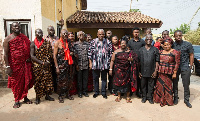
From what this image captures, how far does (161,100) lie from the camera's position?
3832 mm

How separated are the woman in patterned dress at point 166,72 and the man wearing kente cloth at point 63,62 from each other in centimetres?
230

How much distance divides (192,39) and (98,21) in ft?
50.4

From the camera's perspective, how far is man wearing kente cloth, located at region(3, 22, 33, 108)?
3535 millimetres

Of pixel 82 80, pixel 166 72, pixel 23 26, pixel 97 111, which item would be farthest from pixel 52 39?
pixel 166 72

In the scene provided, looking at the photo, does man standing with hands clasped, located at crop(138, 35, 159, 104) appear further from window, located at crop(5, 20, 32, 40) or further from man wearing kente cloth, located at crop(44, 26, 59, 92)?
window, located at crop(5, 20, 32, 40)

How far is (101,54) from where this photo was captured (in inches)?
162

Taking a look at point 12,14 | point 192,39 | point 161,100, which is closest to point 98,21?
point 12,14

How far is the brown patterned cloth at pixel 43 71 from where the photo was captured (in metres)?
3.74

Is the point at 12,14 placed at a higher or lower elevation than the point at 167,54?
higher

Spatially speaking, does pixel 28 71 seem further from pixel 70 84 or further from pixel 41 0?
pixel 41 0

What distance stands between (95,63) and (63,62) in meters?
0.85

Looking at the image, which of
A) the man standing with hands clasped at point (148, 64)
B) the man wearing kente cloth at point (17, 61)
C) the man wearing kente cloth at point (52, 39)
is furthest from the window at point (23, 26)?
the man standing with hands clasped at point (148, 64)

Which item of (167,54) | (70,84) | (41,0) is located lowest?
(70,84)

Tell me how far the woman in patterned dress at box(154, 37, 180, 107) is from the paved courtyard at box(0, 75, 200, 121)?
22 centimetres
